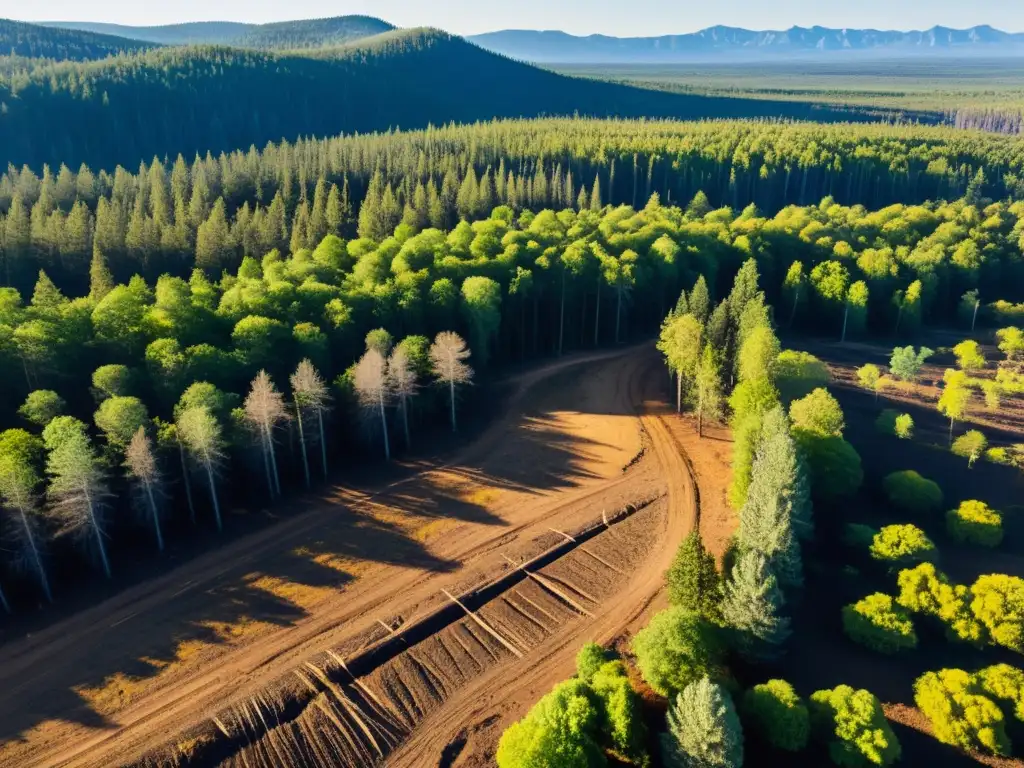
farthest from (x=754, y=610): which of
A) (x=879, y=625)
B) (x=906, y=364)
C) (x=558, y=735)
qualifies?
(x=906, y=364)

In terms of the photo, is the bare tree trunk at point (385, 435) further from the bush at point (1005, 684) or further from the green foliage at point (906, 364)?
the green foliage at point (906, 364)

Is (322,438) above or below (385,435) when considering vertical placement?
above

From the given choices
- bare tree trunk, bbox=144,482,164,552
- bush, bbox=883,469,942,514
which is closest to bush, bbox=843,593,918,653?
bush, bbox=883,469,942,514

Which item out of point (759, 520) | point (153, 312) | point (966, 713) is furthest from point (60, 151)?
point (966, 713)

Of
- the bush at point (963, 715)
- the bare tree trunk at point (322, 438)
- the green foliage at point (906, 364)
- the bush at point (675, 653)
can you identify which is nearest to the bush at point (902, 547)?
the bush at point (963, 715)

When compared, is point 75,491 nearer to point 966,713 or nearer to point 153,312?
point 153,312

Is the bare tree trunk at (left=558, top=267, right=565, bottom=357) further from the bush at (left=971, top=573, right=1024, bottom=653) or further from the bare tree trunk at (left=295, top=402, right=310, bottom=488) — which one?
the bush at (left=971, top=573, right=1024, bottom=653)

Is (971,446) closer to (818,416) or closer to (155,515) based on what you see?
(818,416)
